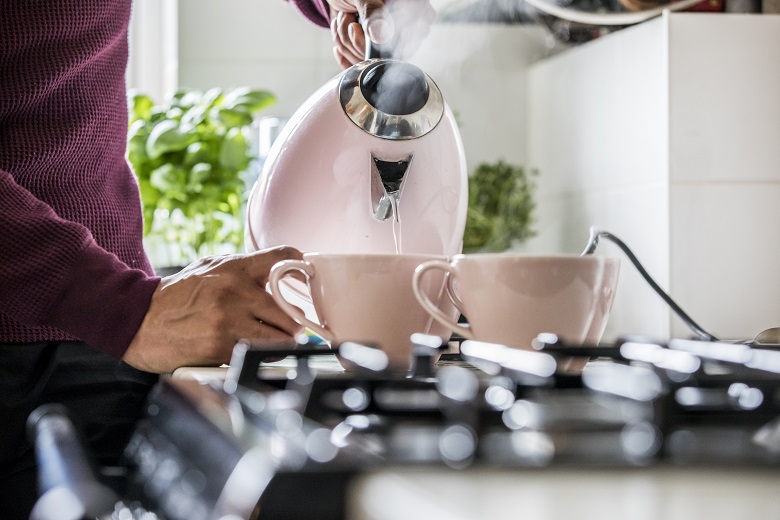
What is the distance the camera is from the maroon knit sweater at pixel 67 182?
2.40ft

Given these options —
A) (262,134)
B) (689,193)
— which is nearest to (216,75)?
(262,134)

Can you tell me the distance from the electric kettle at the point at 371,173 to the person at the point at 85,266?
0.06 m

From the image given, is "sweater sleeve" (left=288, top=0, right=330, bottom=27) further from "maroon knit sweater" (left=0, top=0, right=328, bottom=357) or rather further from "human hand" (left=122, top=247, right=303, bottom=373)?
"human hand" (left=122, top=247, right=303, bottom=373)

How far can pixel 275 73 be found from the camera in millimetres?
1940

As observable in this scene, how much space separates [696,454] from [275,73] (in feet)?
5.80

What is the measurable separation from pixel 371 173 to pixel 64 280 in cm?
25

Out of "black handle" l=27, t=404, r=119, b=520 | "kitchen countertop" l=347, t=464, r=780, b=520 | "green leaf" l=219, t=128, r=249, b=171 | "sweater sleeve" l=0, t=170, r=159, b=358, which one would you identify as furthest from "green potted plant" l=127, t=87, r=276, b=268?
"kitchen countertop" l=347, t=464, r=780, b=520

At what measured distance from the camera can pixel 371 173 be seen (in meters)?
0.72

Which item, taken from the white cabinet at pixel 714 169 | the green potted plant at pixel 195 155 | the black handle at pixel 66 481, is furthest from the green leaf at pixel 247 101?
the black handle at pixel 66 481

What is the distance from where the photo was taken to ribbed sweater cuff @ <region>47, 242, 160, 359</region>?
72 cm

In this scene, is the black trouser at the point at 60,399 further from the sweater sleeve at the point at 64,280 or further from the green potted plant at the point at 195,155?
the green potted plant at the point at 195,155

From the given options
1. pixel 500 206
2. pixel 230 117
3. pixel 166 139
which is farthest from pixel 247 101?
pixel 500 206

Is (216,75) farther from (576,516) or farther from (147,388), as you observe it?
(576,516)

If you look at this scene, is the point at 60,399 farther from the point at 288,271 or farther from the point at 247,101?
the point at 247,101
